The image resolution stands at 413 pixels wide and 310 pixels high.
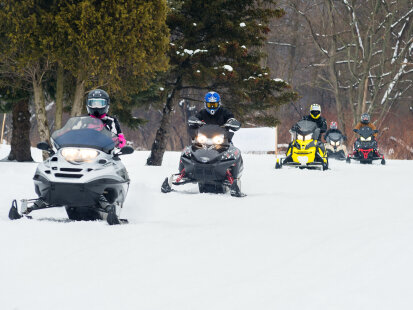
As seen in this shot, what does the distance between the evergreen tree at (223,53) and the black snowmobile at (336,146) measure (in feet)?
17.3

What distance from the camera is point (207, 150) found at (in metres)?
9.39

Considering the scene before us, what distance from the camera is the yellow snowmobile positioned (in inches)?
612

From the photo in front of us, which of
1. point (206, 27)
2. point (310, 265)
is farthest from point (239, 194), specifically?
point (206, 27)

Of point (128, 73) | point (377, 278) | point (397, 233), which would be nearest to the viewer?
point (377, 278)

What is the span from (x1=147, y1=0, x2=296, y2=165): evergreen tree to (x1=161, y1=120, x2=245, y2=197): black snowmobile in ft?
23.2

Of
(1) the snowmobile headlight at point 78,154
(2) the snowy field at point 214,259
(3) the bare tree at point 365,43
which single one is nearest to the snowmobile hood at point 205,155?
(2) the snowy field at point 214,259

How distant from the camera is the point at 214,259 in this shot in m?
4.55

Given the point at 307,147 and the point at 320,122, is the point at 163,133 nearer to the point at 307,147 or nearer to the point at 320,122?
the point at 307,147

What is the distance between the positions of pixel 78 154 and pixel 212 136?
361 cm

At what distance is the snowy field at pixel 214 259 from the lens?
3.55 metres

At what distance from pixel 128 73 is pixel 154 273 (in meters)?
11.4

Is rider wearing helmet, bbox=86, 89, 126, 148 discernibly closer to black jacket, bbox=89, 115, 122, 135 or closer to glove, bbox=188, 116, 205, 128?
black jacket, bbox=89, 115, 122, 135

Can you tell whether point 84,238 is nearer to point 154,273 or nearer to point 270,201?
point 154,273

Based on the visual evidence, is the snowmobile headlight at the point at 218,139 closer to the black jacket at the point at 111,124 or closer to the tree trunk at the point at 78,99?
the black jacket at the point at 111,124
